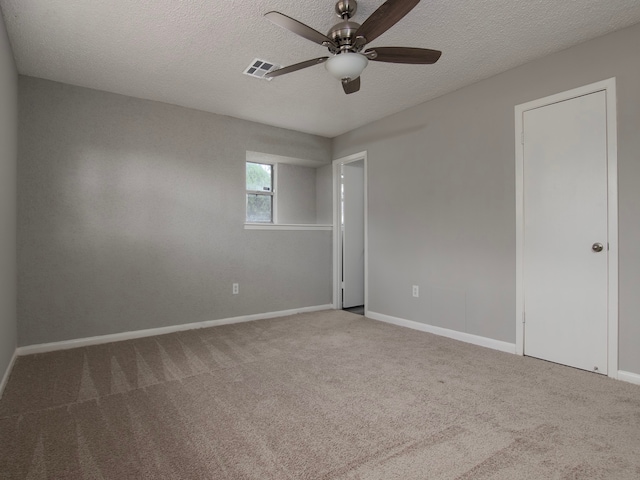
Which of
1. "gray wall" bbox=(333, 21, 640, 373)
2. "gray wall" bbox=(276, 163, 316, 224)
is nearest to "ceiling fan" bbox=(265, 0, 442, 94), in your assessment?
"gray wall" bbox=(333, 21, 640, 373)

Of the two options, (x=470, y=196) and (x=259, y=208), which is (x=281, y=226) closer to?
(x=259, y=208)

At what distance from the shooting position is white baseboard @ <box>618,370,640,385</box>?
2.29 meters

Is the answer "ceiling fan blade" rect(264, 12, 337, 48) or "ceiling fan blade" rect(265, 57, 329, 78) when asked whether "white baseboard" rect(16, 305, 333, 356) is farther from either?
"ceiling fan blade" rect(264, 12, 337, 48)

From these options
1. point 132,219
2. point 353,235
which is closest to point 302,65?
point 132,219

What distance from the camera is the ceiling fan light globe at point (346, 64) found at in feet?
6.41

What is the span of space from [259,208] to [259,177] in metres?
0.43

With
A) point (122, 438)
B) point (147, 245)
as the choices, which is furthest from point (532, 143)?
point (147, 245)

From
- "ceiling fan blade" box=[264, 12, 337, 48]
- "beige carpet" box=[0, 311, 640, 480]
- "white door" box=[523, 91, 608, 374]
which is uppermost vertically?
"ceiling fan blade" box=[264, 12, 337, 48]

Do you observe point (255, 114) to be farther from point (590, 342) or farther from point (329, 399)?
point (590, 342)

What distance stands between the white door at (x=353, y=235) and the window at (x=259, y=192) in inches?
42.2

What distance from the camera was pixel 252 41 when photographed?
2.47m

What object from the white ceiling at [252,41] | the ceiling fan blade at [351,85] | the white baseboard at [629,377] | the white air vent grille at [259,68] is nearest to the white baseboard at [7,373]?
the white ceiling at [252,41]

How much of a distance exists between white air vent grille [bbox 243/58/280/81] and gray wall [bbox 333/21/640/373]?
67.2 inches

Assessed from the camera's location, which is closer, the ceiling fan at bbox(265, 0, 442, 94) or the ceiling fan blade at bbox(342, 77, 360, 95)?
the ceiling fan at bbox(265, 0, 442, 94)
